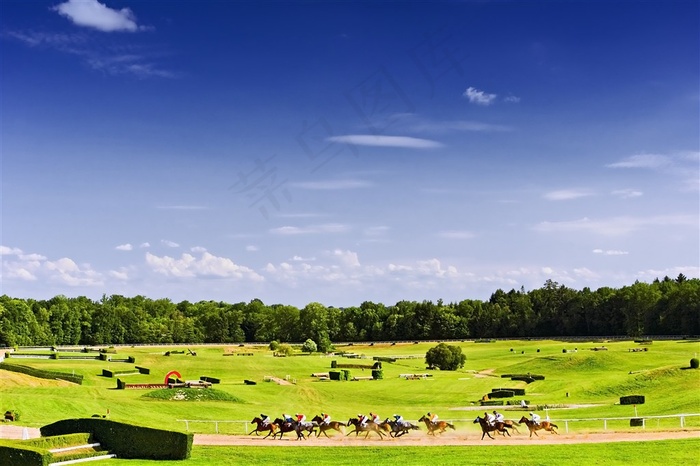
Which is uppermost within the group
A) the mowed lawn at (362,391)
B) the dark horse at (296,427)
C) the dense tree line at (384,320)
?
the dense tree line at (384,320)

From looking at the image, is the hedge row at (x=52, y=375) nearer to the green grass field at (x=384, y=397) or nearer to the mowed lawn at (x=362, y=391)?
the mowed lawn at (x=362, y=391)

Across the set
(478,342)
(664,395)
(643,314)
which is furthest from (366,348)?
(664,395)

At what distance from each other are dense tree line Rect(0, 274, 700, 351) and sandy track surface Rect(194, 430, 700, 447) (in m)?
124

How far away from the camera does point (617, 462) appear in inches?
1210

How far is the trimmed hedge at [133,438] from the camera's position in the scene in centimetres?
3272

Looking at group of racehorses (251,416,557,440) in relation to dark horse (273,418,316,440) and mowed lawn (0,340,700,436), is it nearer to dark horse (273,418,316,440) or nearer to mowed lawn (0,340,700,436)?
dark horse (273,418,316,440)

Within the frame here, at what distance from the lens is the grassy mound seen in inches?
2304

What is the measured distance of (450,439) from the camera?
123 feet

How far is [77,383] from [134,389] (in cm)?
782

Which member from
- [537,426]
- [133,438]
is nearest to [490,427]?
[537,426]

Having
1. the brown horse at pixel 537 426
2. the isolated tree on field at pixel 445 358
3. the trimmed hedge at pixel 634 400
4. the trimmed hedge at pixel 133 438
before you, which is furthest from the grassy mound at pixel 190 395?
the isolated tree on field at pixel 445 358

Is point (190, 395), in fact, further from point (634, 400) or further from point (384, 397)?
point (634, 400)

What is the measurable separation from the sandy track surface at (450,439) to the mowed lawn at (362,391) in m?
2.90

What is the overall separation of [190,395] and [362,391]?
19.3m
